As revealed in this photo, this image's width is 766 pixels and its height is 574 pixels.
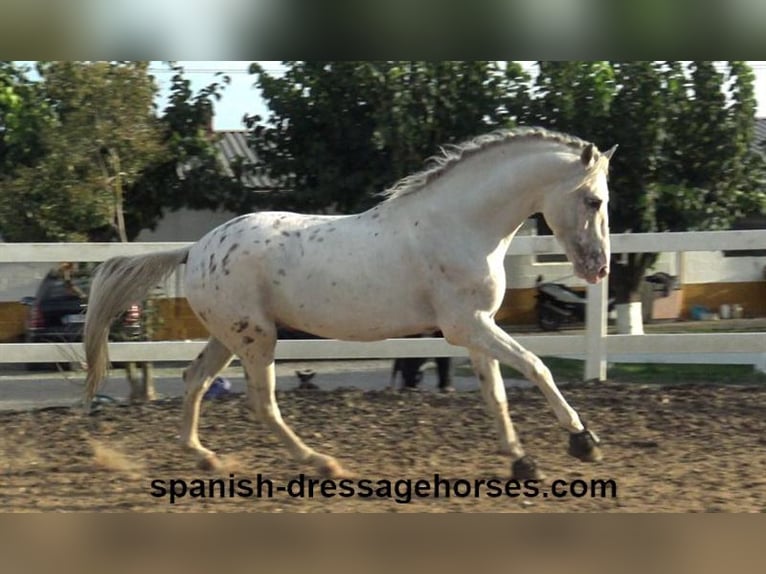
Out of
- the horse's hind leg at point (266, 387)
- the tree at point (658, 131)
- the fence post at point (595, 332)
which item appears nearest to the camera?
the horse's hind leg at point (266, 387)

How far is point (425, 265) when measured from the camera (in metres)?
5.68

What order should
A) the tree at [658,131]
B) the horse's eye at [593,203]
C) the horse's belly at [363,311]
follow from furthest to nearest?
1. the tree at [658,131]
2. the horse's belly at [363,311]
3. the horse's eye at [593,203]

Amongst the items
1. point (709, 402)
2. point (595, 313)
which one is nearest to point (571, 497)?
point (709, 402)

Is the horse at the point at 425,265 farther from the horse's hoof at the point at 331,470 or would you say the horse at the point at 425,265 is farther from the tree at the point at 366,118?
the tree at the point at 366,118

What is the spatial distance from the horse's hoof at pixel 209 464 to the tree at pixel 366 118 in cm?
472

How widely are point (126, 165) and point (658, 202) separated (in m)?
5.47

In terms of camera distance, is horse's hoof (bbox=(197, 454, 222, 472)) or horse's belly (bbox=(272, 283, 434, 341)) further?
horse's hoof (bbox=(197, 454, 222, 472))

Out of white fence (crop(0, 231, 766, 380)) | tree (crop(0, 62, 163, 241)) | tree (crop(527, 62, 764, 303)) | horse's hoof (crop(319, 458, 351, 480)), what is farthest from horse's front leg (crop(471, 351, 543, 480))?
tree (crop(527, 62, 764, 303))

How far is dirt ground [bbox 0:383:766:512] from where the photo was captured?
5.46 metres

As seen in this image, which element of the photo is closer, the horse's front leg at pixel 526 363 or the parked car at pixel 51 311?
the horse's front leg at pixel 526 363

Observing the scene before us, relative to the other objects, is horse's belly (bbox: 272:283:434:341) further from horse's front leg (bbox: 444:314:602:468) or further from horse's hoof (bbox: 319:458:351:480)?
horse's hoof (bbox: 319:458:351:480)

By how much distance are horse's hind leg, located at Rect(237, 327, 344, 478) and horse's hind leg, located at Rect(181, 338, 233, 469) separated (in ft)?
0.94

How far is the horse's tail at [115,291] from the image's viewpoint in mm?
6332

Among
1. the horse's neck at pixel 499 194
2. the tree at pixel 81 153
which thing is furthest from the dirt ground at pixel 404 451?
the tree at pixel 81 153
